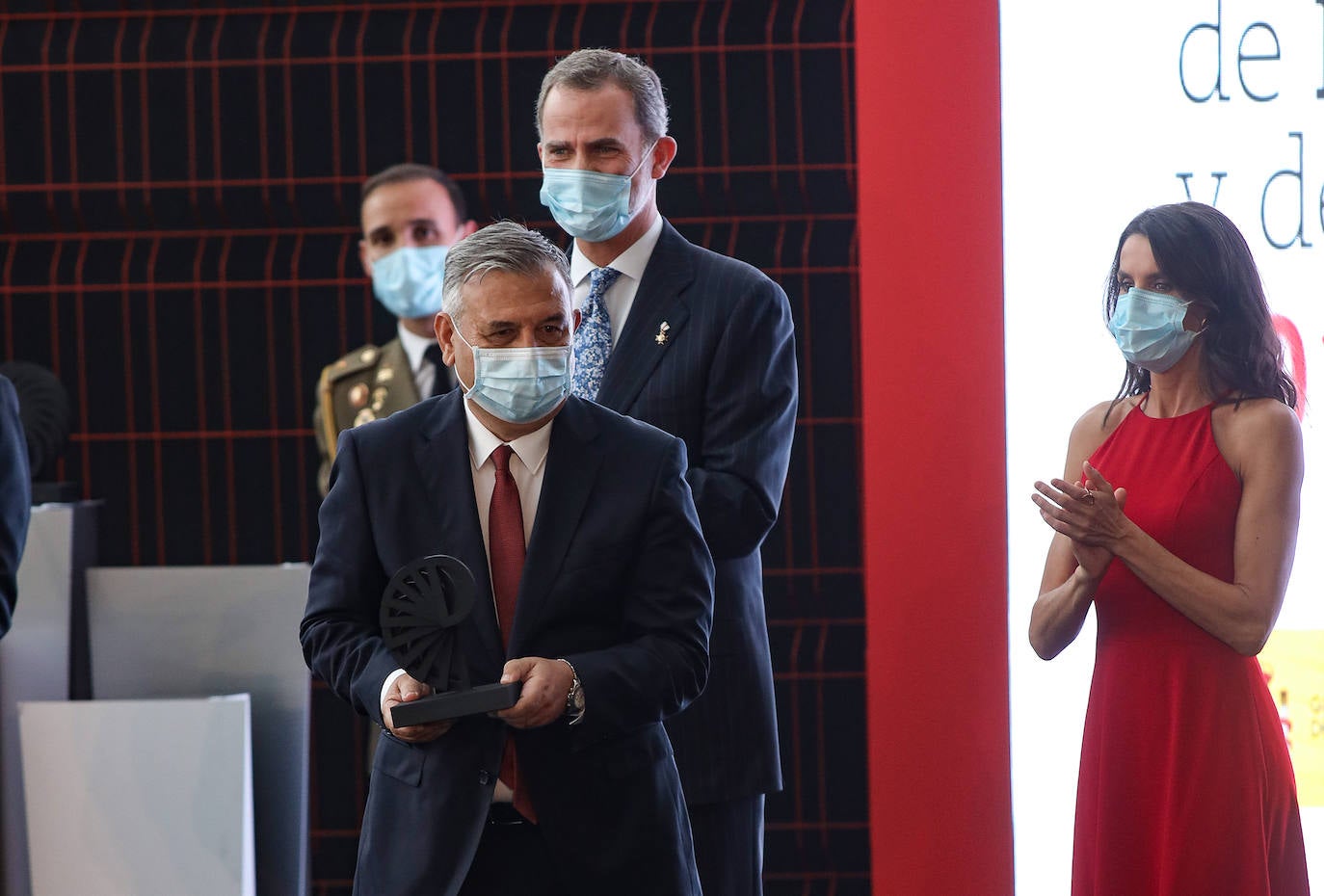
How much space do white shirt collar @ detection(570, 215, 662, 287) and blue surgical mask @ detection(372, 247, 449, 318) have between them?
0.96 meters

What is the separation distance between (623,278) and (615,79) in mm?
346

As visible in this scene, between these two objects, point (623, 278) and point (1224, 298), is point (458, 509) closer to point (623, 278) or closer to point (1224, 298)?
point (623, 278)

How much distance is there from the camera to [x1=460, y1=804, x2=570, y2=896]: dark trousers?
1914 millimetres

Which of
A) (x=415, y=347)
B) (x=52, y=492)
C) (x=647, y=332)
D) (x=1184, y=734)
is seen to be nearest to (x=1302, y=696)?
(x=1184, y=734)

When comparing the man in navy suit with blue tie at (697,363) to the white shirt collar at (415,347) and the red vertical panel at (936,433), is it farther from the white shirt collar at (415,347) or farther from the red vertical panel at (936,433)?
the white shirt collar at (415,347)

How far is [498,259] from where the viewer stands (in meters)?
1.98

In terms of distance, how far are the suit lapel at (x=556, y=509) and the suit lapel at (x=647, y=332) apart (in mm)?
490

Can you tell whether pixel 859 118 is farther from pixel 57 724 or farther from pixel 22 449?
pixel 57 724

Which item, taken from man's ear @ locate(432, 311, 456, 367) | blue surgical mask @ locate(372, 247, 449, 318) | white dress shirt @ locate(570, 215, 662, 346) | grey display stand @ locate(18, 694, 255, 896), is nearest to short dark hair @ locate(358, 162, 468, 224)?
blue surgical mask @ locate(372, 247, 449, 318)

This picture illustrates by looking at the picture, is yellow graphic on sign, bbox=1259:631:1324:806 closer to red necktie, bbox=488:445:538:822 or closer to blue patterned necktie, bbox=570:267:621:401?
blue patterned necktie, bbox=570:267:621:401

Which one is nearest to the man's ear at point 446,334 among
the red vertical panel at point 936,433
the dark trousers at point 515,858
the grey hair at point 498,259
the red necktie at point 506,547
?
the grey hair at point 498,259

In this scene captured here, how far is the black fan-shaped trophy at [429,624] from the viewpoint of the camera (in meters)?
1.76

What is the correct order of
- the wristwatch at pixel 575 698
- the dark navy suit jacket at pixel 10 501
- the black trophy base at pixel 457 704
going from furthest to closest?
the dark navy suit jacket at pixel 10 501, the wristwatch at pixel 575 698, the black trophy base at pixel 457 704

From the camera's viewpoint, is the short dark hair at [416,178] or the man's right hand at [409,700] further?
the short dark hair at [416,178]
